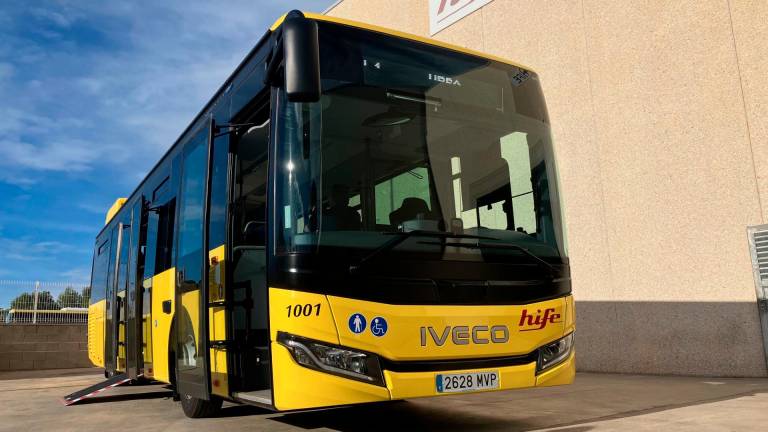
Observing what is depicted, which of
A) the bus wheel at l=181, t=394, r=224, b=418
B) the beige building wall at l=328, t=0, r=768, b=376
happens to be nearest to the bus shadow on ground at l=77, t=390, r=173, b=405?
the bus wheel at l=181, t=394, r=224, b=418

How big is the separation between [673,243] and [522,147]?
20.8 feet

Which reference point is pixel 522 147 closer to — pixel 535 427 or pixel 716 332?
pixel 535 427

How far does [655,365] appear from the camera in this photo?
411 inches

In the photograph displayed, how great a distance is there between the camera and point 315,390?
386 centimetres

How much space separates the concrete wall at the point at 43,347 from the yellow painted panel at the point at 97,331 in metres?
5.76

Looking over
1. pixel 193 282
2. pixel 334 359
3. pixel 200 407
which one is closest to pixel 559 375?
pixel 334 359

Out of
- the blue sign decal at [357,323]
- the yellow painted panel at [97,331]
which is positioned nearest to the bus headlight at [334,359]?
the blue sign decal at [357,323]

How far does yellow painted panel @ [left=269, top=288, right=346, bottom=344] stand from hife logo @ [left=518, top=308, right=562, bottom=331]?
144 centimetres

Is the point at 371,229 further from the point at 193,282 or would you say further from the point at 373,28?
the point at 193,282

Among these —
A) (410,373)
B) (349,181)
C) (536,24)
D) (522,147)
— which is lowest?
(410,373)

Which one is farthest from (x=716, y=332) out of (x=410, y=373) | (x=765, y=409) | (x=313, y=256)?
(x=313, y=256)

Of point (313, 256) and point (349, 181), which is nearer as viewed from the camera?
point (313, 256)

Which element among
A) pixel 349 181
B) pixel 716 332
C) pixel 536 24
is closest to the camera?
pixel 349 181

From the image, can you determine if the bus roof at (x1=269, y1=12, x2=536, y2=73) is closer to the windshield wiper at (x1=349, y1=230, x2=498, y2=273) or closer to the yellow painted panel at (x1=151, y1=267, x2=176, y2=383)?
the windshield wiper at (x1=349, y1=230, x2=498, y2=273)
